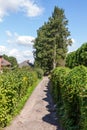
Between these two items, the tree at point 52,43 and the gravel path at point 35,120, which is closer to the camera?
the gravel path at point 35,120

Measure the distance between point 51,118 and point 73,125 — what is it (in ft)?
11.9

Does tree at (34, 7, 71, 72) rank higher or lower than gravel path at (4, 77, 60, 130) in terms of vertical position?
higher

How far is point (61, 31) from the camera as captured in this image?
70.1m

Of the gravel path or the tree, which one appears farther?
the tree

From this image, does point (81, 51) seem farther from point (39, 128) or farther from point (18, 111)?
point (39, 128)

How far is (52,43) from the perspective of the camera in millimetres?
69688

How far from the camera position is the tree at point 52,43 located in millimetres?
69500

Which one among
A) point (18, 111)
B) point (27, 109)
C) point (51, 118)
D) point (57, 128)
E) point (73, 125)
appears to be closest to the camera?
point (73, 125)

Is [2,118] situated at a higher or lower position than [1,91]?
lower

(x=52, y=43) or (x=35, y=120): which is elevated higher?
(x=52, y=43)

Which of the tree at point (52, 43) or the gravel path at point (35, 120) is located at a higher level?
the tree at point (52, 43)

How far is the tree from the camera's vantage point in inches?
2736

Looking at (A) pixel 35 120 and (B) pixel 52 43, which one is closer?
(A) pixel 35 120

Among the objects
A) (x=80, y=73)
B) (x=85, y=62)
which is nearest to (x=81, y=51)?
(x=85, y=62)
